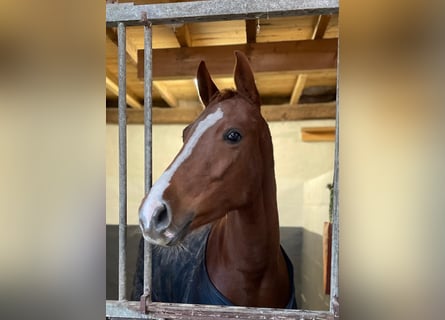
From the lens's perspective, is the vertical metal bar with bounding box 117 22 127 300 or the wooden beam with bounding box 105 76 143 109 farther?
the wooden beam with bounding box 105 76 143 109

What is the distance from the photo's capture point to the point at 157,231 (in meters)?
0.70

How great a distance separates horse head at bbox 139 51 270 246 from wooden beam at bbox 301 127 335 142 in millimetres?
1889

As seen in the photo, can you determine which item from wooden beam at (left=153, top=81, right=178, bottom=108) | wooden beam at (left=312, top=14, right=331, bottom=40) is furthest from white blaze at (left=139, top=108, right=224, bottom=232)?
wooden beam at (left=153, top=81, right=178, bottom=108)

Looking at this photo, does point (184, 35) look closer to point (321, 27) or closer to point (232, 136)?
point (321, 27)

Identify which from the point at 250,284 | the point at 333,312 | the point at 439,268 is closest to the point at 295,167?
the point at 250,284

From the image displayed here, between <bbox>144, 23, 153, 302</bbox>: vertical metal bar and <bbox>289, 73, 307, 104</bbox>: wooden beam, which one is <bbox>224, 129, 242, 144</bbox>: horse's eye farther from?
<bbox>289, 73, 307, 104</bbox>: wooden beam

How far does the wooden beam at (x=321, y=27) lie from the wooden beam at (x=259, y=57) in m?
0.03

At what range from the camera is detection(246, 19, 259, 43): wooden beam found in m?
1.42

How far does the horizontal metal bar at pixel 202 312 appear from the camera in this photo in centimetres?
71

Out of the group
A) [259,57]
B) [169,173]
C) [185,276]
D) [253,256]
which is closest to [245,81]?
[169,173]

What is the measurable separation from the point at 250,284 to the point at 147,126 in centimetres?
56

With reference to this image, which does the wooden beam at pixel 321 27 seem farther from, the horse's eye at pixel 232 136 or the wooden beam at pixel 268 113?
the wooden beam at pixel 268 113

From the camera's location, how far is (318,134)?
2.77m

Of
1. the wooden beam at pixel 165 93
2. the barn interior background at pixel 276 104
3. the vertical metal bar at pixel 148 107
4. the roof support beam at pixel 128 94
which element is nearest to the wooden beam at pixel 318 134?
the barn interior background at pixel 276 104
